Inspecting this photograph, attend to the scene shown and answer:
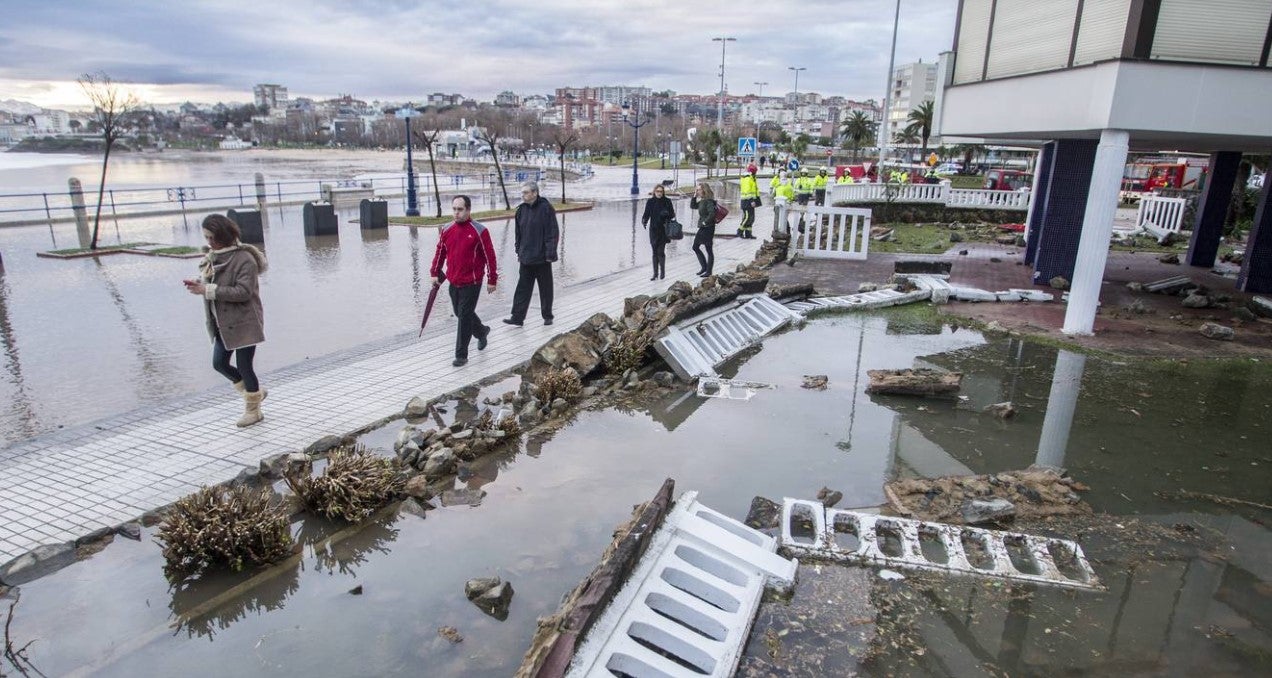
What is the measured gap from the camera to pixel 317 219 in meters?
19.2

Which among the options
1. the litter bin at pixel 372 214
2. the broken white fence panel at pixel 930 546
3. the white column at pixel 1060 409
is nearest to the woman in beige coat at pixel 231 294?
the broken white fence panel at pixel 930 546

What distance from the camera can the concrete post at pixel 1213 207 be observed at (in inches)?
623

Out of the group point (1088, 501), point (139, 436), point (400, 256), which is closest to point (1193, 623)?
point (1088, 501)

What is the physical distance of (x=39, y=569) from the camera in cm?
409

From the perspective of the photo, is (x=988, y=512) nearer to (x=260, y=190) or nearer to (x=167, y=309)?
(x=167, y=309)

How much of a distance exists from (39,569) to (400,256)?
504 inches

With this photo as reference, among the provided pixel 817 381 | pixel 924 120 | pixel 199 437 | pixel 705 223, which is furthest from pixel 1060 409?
pixel 924 120

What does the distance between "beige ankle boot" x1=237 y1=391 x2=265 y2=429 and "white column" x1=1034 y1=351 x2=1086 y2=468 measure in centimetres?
633

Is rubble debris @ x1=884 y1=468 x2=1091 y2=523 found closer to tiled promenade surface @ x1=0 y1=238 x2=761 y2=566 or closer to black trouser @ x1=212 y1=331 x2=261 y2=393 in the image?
tiled promenade surface @ x1=0 y1=238 x2=761 y2=566

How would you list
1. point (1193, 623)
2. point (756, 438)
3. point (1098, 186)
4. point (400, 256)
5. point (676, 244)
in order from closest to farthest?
point (1193, 623), point (756, 438), point (1098, 186), point (400, 256), point (676, 244)

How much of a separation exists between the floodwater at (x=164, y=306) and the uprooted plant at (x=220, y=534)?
10.2 feet

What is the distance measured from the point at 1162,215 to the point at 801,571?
24984mm

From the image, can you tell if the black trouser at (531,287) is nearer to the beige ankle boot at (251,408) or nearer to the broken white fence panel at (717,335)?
the broken white fence panel at (717,335)

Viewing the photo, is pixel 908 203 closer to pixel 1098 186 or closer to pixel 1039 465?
pixel 1098 186
